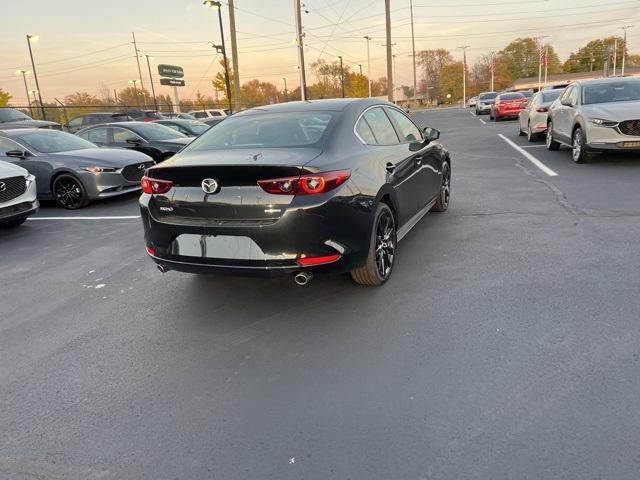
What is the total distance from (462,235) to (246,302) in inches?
108

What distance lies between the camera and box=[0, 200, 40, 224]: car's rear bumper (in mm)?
6680

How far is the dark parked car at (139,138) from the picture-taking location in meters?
11.2

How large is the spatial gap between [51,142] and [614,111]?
34.4ft

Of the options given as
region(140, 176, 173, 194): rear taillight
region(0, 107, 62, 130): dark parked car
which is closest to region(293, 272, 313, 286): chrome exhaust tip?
region(140, 176, 173, 194): rear taillight

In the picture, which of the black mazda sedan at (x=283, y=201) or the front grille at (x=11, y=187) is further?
the front grille at (x=11, y=187)

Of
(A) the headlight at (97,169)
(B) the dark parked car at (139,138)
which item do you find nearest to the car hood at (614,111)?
(B) the dark parked car at (139,138)

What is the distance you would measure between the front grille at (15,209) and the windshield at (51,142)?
2.47 metres

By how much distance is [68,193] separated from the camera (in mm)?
8773

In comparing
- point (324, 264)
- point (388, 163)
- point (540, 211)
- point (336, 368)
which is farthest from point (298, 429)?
point (540, 211)

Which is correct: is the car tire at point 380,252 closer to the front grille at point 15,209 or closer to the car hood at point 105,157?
the front grille at point 15,209

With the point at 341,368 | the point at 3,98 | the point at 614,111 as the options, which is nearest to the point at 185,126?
the point at 614,111

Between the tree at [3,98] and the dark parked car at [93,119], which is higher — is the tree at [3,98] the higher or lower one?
the higher one

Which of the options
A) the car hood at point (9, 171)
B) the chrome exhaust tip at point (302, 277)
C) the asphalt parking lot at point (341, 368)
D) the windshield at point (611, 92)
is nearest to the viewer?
the asphalt parking lot at point (341, 368)

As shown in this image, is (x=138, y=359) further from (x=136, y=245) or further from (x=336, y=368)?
(x=136, y=245)
